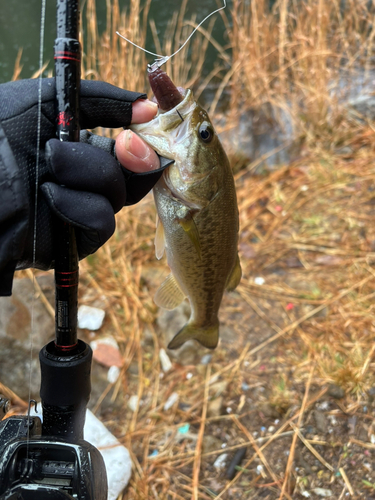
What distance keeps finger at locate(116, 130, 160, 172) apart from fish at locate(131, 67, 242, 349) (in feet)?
0.22

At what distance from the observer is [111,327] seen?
2.97 meters

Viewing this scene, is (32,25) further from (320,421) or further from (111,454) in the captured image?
(320,421)

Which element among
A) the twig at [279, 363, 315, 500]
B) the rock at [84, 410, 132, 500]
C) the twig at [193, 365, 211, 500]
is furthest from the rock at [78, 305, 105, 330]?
the twig at [279, 363, 315, 500]

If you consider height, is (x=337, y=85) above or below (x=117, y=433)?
above

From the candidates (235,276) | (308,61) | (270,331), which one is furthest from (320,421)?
(308,61)

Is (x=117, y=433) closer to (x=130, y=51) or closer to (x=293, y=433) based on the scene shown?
(x=293, y=433)

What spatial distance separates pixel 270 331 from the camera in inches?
116

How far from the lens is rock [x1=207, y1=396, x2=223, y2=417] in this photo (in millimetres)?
2506

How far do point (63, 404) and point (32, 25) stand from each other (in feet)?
33.0

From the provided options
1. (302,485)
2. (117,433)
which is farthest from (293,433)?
(117,433)

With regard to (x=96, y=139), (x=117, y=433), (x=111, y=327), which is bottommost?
(x=117, y=433)

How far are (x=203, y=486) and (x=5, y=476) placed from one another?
1359 mm

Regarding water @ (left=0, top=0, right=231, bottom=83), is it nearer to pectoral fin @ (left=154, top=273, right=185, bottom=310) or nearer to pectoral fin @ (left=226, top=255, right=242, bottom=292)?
pectoral fin @ (left=154, top=273, right=185, bottom=310)

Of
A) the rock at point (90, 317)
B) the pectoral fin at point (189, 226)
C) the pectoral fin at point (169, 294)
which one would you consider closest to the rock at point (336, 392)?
the pectoral fin at point (169, 294)
